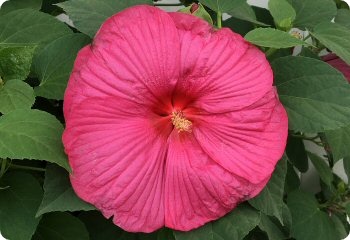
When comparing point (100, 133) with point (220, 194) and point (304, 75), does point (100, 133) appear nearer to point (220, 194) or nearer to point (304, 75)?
point (220, 194)

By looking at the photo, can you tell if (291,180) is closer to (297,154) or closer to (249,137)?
(297,154)

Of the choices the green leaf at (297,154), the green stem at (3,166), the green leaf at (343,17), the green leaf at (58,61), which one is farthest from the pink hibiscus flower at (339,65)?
the green stem at (3,166)

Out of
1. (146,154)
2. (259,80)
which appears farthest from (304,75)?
(146,154)

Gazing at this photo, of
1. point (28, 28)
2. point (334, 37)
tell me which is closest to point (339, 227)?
point (334, 37)

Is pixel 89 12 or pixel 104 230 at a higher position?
pixel 89 12

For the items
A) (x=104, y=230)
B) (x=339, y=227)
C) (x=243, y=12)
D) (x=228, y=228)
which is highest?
(x=243, y=12)

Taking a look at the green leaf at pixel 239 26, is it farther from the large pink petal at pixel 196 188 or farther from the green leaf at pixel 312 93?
the large pink petal at pixel 196 188
